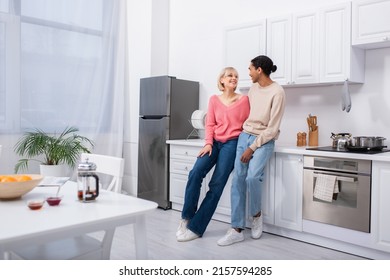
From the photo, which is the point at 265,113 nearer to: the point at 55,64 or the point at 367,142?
the point at 367,142

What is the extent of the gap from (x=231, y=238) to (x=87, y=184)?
1.85 metres

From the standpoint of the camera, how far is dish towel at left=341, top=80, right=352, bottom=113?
314 centimetres

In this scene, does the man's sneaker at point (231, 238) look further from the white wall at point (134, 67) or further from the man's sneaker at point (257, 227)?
the white wall at point (134, 67)

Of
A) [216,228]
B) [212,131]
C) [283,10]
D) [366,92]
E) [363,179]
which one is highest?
[283,10]

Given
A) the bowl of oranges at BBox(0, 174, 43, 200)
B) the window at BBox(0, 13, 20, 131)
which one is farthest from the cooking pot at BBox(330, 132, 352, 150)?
the window at BBox(0, 13, 20, 131)

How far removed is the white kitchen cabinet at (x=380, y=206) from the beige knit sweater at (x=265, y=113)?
80cm

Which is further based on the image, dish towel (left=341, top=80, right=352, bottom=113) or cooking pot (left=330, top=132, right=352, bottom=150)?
dish towel (left=341, top=80, right=352, bottom=113)

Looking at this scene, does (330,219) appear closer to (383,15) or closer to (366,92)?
(366,92)

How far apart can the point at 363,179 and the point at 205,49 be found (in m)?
2.59

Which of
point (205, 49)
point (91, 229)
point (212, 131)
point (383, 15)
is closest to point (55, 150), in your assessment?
point (212, 131)

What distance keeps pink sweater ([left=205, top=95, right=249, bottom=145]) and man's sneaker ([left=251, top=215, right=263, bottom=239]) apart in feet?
2.41

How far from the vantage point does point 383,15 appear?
9.55ft

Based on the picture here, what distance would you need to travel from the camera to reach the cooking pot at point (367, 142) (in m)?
2.93

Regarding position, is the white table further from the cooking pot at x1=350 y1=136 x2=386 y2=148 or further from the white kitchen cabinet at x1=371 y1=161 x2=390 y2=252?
the cooking pot at x1=350 y1=136 x2=386 y2=148
